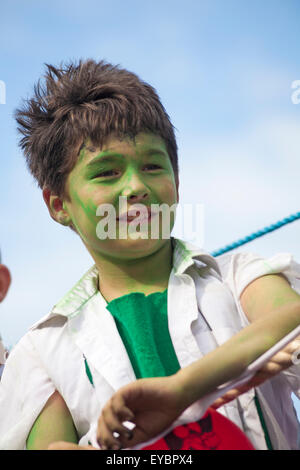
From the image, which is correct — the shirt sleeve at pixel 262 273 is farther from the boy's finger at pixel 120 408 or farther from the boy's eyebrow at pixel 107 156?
the boy's finger at pixel 120 408

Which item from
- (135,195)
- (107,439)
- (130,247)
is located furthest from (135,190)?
(107,439)

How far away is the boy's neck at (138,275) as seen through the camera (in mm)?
1190

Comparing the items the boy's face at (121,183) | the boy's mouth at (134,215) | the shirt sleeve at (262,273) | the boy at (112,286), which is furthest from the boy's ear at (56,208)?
the shirt sleeve at (262,273)

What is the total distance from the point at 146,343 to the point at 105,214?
0.27m

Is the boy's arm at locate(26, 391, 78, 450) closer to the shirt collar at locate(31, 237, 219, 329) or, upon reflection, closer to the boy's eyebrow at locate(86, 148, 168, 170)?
the shirt collar at locate(31, 237, 219, 329)

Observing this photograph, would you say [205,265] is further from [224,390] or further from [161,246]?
[224,390]

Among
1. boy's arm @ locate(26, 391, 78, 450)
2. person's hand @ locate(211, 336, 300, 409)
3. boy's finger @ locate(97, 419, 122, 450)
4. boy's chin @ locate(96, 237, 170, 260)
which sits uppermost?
boy's chin @ locate(96, 237, 170, 260)

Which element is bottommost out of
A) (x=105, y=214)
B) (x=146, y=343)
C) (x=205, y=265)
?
(x=146, y=343)

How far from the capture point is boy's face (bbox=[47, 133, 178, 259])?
1.13 meters

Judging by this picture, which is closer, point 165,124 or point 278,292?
point 278,292

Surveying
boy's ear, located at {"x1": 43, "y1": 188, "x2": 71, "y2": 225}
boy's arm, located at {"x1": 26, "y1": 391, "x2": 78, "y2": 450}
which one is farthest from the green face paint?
boy's arm, located at {"x1": 26, "y1": 391, "x2": 78, "y2": 450}

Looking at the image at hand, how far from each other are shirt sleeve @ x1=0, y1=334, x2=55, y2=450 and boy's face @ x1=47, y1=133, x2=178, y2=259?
28cm

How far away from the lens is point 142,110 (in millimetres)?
1227

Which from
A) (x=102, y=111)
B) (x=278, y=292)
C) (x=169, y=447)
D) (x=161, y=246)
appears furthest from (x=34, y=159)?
(x=169, y=447)
